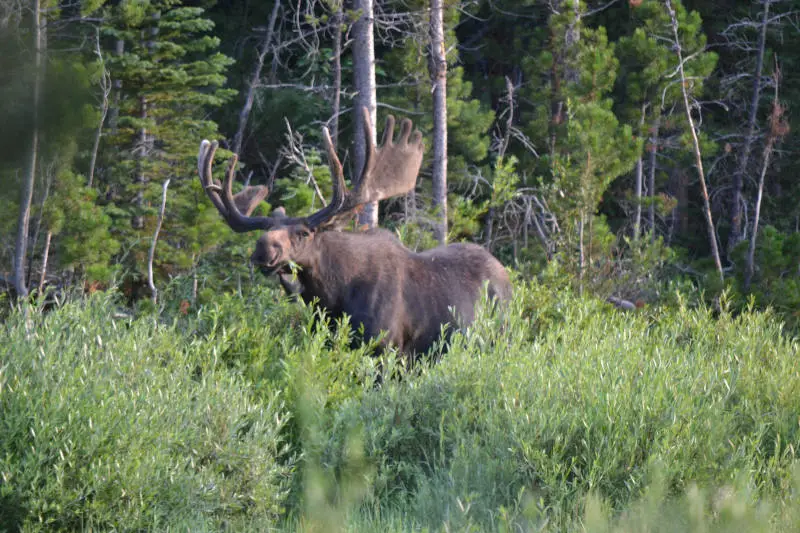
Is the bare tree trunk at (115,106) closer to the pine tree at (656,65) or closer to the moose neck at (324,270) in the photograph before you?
the moose neck at (324,270)

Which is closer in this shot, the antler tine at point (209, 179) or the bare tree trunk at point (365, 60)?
the antler tine at point (209, 179)

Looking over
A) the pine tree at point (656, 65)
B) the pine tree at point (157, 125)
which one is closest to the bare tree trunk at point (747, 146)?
the pine tree at point (656, 65)

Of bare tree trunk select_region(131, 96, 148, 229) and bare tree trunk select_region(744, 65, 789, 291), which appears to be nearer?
bare tree trunk select_region(131, 96, 148, 229)

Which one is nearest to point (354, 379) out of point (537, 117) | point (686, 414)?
point (686, 414)

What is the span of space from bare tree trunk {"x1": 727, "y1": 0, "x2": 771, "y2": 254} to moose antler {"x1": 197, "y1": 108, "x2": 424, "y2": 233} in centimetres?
1015

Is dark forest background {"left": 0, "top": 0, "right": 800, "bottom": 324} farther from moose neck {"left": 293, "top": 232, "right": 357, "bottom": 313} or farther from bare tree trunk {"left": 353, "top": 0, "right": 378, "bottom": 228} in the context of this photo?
moose neck {"left": 293, "top": 232, "right": 357, "bottom": 313}

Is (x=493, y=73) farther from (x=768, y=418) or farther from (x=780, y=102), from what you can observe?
(x=768, y=418)

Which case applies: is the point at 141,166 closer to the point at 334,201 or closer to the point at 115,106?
the point at 115,106

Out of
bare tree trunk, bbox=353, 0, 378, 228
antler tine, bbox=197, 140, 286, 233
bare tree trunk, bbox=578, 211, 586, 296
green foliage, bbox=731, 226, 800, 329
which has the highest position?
bare tree trunk, bbox=353, 0, 378, 228

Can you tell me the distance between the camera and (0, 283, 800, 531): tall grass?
17.2ft

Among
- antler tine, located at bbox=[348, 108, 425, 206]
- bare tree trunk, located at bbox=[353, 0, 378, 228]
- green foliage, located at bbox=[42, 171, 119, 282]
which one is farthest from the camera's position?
bare tree trunk, located at bbox=[353, 0, 378, 228]

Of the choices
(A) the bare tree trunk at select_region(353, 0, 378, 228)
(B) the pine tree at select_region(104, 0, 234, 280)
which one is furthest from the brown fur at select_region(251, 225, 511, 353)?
(B) the pine tree at select_region(104, 0, 234, 280)

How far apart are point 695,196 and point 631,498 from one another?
1855cm

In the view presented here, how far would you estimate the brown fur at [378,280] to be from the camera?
8320 mm
